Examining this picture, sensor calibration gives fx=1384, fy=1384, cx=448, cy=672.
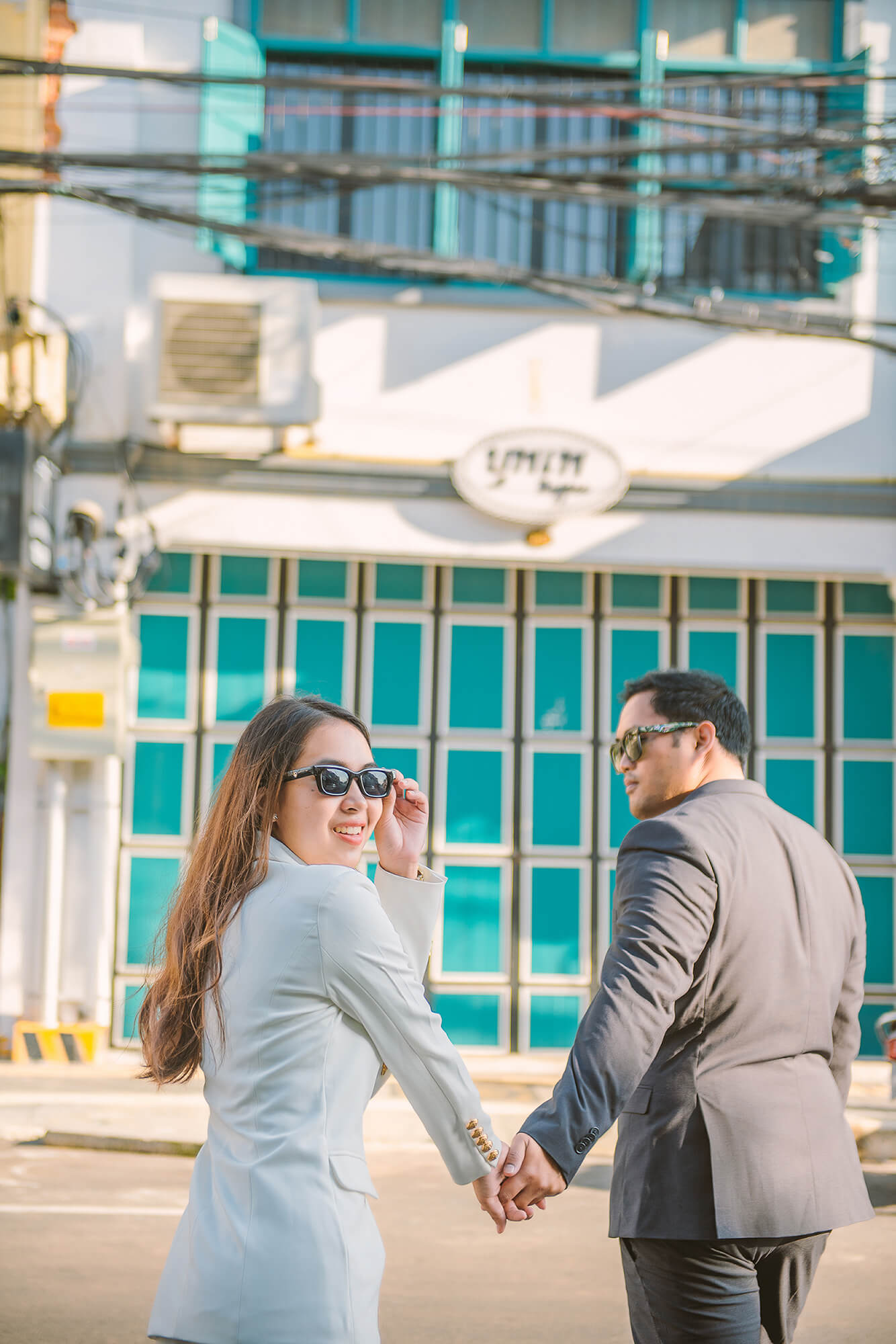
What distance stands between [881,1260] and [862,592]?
5798 millimetres

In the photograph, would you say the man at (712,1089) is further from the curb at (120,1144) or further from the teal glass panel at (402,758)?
the teal glass panel at (402,758)

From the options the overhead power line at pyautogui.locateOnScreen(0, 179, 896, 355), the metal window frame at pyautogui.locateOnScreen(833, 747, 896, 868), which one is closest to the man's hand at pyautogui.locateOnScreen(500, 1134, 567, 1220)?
the overhead power line at pyautogui.locateOnScreen(0, 179, 896, 355)

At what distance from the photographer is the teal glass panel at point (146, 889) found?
33.2ft

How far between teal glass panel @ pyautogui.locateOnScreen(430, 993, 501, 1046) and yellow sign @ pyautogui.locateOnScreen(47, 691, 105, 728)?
320 cm

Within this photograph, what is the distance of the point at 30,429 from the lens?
9477 mm

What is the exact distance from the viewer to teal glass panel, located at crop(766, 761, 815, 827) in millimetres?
10594

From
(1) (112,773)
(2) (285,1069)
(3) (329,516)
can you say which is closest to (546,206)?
(3) (329,516)

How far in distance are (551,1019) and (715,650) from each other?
3.07m

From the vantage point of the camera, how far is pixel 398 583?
1061 cm

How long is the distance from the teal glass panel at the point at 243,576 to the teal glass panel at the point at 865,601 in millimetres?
4496

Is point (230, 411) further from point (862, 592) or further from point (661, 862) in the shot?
point (661, 862)

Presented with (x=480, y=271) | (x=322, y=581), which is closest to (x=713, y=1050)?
(x=480, y=271)

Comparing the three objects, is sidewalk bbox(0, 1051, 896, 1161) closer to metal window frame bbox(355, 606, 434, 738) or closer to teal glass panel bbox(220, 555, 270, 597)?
metal window frame bbox(355, 606, 434, 738)

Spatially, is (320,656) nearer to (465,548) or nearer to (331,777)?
(465,548)
